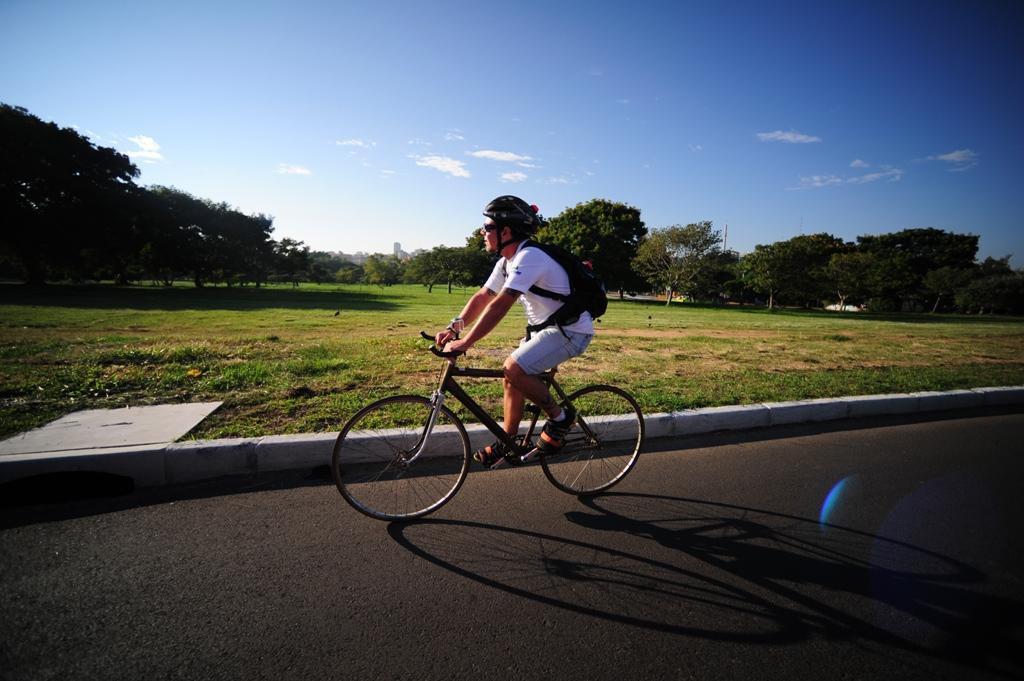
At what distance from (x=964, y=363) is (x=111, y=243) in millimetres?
45866

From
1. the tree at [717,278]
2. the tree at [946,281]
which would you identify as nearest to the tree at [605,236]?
the tree at [717,278]

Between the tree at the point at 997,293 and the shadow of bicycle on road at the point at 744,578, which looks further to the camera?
the tree at the point at 997,293

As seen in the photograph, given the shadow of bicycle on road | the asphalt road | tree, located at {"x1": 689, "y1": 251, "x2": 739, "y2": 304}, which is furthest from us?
tree, located at {"x1": 689, "y1": 251, "x2": 739, "y2": 304}

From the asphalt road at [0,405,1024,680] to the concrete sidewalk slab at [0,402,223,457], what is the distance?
2.00ft

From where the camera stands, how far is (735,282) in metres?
61.5

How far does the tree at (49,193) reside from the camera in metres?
26.7

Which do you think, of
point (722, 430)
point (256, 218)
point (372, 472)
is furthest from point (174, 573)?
point (256, 218)

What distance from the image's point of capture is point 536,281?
2.89 meters

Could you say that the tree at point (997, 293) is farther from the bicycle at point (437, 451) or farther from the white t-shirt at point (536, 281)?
the white t-shirt at point (536, 281)

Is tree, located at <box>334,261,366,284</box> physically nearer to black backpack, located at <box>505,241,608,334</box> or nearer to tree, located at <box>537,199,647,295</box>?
tree, located at <box>537,199,647,295</box>

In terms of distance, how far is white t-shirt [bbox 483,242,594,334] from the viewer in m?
2.82

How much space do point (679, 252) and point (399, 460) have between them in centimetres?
4594

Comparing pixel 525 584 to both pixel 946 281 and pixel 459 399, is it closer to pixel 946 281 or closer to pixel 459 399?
pixel 459 399

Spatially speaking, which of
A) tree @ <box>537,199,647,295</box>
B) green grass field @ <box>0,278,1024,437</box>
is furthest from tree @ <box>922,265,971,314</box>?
green grass field @ <box>0,278,1024,437</box>
